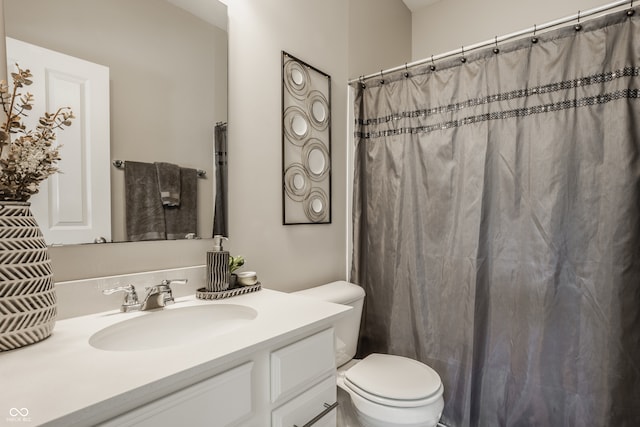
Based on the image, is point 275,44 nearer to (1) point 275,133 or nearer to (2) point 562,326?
(1) point 275,133

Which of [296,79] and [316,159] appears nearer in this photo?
[296,79]

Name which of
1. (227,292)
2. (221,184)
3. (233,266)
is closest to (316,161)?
(221,184)

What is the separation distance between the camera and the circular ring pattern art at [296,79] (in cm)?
157

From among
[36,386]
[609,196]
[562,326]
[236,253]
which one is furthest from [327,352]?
[609,196]

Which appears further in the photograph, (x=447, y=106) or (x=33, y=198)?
(x=447, y=106)

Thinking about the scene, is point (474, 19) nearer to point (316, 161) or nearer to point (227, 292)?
point (316, 161)

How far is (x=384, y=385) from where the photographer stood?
131cm

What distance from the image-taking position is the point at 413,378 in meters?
1.37

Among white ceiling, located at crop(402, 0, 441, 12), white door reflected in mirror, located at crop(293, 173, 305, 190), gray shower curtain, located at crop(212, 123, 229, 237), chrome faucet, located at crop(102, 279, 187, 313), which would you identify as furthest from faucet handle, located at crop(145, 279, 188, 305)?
white ceiling, located at crop(402, 0, 441, 12)

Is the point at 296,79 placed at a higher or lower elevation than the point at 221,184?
higher

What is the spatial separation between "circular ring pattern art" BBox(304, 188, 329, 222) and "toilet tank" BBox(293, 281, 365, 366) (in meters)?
0.37

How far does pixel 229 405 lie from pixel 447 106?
1606 mm

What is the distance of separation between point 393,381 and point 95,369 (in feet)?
3.64

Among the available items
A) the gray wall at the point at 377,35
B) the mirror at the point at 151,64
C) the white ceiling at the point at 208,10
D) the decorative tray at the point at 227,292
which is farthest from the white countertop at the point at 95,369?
the gray wall at the point at 377,35
